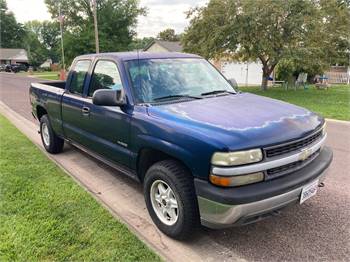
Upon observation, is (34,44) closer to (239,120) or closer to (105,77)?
(105,77)

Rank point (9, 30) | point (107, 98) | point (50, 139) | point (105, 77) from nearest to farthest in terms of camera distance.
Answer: point (107, 98) < point (105, 77) < point (50, 139) < point (9, 30)

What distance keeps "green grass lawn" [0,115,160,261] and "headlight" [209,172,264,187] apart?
2.97ft

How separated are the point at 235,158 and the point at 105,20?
42.2 metres

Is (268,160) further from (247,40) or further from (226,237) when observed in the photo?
(247,40)

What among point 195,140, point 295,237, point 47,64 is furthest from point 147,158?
point 47,64

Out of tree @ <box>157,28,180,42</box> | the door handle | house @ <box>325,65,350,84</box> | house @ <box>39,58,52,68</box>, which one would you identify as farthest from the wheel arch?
house @ <box>39,58,52,68</box>

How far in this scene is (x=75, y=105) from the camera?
5109 millimetres

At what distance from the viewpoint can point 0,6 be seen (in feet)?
321

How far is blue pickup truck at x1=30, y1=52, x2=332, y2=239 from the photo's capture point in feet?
9.40

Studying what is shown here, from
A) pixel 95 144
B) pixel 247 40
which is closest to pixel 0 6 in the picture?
pixel 247 40

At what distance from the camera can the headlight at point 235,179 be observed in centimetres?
284

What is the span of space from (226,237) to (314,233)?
0.90 m

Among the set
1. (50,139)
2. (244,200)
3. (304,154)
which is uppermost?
(304,154)

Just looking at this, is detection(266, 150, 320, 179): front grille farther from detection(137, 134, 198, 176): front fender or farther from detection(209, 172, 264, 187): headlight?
detection(137, 134, 198, 176): front fender
